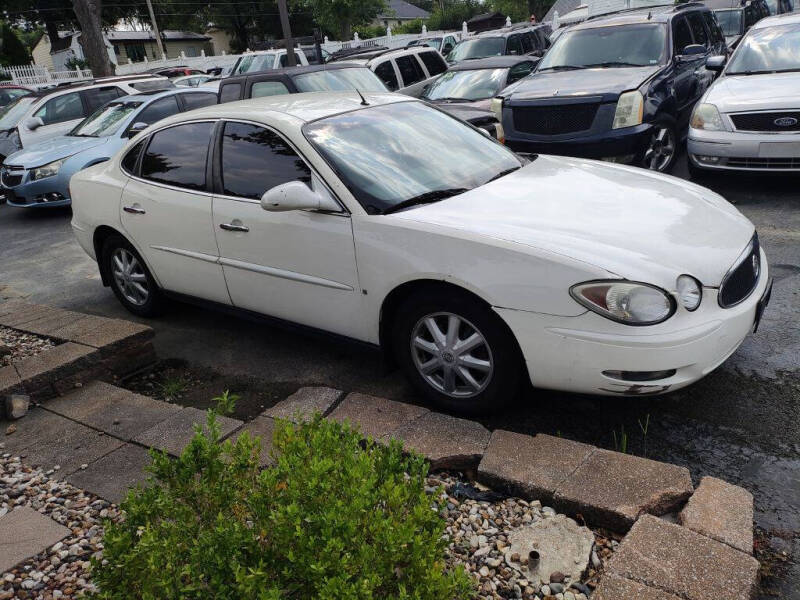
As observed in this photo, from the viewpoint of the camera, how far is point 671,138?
26.5 feet

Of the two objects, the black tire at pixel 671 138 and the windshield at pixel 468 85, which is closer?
the black tire at pixel 671 138

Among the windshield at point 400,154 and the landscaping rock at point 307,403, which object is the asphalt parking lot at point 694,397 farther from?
the windshield at point 400,154

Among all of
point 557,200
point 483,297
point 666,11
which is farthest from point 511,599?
point 666,11

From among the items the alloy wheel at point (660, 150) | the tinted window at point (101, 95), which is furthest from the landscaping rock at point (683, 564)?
the tinted window at point (101, 95)

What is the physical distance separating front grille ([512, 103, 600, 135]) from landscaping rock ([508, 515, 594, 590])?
5.80m

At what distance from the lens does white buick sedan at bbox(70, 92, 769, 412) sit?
10.0ft

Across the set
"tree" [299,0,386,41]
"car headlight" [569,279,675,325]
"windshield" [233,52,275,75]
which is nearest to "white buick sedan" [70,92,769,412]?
"car headlight" [569,279,675,325]

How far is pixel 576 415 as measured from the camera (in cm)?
363

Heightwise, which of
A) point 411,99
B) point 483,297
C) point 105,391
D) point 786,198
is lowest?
point 786,198

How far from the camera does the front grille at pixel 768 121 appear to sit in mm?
6504

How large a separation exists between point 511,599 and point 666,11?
9157mm

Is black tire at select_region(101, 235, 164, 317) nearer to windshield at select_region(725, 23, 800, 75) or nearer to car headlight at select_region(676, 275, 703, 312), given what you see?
car headlight at select_region(676, 275, 703, 312)

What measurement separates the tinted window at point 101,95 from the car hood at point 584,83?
7802mm

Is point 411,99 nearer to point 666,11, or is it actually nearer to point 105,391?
point 105,391
